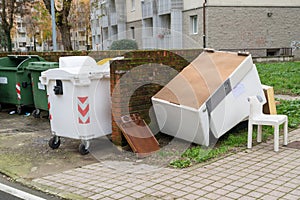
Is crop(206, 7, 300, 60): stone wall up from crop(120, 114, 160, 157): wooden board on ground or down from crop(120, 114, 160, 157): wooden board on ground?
up

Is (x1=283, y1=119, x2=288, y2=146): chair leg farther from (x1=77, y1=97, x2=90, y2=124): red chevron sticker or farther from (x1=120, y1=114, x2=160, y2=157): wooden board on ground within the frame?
(x1=77, y1=97, x2=90, y2=124): red chevron sticker

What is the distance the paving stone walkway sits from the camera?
4.43m

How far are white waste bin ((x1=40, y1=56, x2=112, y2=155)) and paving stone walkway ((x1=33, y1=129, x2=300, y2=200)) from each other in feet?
2.66

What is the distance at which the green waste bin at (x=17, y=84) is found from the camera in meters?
9.88

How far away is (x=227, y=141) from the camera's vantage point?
6.44 meters

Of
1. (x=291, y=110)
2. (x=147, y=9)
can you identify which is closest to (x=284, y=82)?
(x=291, y=110)

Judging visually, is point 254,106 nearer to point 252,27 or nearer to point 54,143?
point 54,143

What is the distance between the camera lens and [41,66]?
29.9 feet

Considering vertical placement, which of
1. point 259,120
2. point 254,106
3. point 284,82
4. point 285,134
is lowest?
point 285,134

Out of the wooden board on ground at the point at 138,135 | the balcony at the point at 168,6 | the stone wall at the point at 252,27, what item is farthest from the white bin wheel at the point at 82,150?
the balcony at the point at 168,6

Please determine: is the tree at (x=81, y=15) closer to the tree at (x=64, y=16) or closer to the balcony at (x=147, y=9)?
the balcony at (x=147, y=9)

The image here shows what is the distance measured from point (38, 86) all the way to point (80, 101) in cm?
337

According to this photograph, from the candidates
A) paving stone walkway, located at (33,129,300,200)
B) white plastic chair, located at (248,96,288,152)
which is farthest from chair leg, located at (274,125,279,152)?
paving stone walkway, located at (33,129,300,200)

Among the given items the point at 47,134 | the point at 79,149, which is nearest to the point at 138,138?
the point at 79,149
